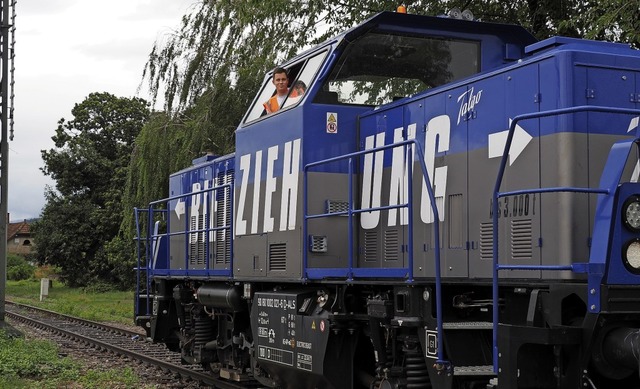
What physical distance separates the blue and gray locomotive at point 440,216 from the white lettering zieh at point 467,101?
0.02 m

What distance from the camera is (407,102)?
22.7 ft

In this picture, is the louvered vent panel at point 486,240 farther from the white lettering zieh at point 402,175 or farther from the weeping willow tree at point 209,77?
the weeping willow tree at point 209,77

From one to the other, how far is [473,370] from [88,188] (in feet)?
135

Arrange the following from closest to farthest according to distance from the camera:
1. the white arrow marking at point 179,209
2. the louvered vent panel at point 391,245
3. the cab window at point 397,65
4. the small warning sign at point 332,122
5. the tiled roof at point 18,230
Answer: the louvered vent panel at point 391,245 → the cab window at point 397,65 → the small warning sign at point 332,122 → the white arrow marking at point 179,209 → the tiled roof at point 18,230

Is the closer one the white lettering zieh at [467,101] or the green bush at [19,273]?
the white lettering zieh at [467,101]

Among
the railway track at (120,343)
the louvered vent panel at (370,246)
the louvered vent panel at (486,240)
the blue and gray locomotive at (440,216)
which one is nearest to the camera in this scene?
the blue and gray locomotive at (440,216)

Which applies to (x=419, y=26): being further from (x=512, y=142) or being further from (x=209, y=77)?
(x=209, y=77)

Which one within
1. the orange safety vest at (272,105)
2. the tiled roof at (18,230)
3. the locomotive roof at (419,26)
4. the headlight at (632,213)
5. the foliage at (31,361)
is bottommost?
the foliage at (31,361)

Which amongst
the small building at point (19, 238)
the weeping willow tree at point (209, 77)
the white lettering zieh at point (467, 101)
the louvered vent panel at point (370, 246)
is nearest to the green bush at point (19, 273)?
the small building at point (19, 238)

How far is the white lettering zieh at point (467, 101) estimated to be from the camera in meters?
6.13

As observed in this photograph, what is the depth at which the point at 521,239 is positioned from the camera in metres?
5.54

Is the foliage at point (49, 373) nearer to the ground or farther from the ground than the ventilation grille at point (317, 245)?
nearer to the ground

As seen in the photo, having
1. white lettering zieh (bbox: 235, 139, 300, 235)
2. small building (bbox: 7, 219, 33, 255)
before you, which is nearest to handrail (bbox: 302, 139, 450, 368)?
white lettering zieh (bbox: 235, 139, 300, 235)

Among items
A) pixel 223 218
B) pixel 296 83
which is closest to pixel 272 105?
pixel 296 83
